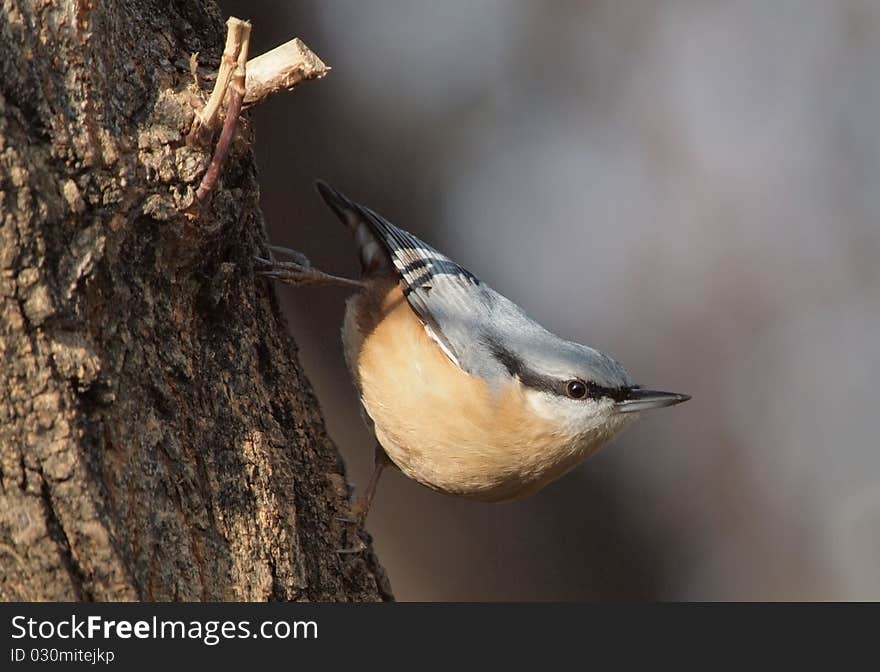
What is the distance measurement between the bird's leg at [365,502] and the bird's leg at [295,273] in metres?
0.58

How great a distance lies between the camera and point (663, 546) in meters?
4.44

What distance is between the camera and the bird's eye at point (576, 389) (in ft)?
9.52

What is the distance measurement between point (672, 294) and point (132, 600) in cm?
424

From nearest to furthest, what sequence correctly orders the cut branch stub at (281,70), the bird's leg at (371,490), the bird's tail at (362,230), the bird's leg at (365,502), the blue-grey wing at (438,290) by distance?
the cut branch stub at (281,70), the bird's leg at (365,502), the bird's leg at (371,490), the blue-grey wing at (438,290), the bird's tail at (362,230)

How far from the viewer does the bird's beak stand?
9.57 ft

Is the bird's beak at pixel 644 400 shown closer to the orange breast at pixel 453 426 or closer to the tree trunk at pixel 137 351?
the orange breast at pixel 453 426

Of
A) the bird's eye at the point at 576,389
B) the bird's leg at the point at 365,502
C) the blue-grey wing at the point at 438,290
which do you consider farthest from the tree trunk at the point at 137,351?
the bird's eye at the point at 576,389

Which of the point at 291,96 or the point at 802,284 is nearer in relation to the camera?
the point at 291,96

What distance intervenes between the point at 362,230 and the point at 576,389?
972mm

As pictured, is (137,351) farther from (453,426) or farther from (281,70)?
(453,426)

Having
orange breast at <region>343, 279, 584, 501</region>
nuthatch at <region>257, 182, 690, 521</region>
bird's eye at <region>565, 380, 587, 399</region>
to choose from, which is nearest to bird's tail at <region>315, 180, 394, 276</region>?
nuthatch at <region>257, 182, 690, 521</region>

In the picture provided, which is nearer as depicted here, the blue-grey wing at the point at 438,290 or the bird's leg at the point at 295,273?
the bird's leg at the point at 295,273

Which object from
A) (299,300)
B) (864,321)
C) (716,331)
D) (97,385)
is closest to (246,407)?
(97,385)

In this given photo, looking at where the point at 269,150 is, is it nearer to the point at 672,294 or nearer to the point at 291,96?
the point at 291,96
